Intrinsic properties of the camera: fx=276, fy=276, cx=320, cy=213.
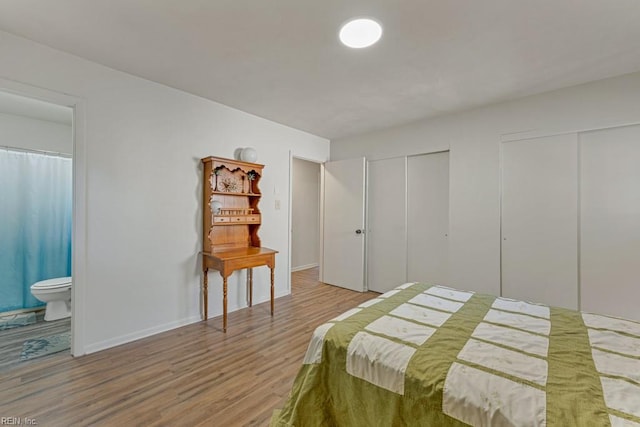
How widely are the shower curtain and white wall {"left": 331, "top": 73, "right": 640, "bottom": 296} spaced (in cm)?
460

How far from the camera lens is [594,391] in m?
0.98

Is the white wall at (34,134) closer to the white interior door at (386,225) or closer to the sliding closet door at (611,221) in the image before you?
the white interior door at (386,225)

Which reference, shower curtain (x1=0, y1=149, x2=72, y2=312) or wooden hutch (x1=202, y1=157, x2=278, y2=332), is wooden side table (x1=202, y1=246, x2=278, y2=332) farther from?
shower curtain (x1=0, y1=149, x2=72, y2=312)

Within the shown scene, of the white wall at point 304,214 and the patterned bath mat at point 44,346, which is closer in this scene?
the patterned bath mat at point 44,346

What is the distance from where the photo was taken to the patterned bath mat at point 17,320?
282 cm

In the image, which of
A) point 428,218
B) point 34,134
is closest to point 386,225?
point 428,218

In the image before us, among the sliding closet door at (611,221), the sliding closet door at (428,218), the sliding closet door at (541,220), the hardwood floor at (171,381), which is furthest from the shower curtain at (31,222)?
the sliding closet door at (611,221)

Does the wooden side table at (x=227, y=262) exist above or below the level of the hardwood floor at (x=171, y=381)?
above

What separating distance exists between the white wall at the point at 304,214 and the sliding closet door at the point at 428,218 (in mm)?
2541

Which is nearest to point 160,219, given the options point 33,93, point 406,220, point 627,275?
point 33,93

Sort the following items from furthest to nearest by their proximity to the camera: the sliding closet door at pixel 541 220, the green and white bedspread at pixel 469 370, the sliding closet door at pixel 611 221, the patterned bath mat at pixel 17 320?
the patterned bath mat at pixel 17 320 < the sliding closet door at pixel 541 220 < the sliding closet door at pixel 611 221 < the green and white bedspread at pixel 469 370

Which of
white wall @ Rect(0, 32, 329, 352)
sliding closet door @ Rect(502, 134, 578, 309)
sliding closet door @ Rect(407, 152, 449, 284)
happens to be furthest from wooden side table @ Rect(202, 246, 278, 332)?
sliding closet door @ Rect(502, 134, 578, 309)

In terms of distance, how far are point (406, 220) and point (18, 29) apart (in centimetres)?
408

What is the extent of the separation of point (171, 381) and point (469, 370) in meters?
1.95
